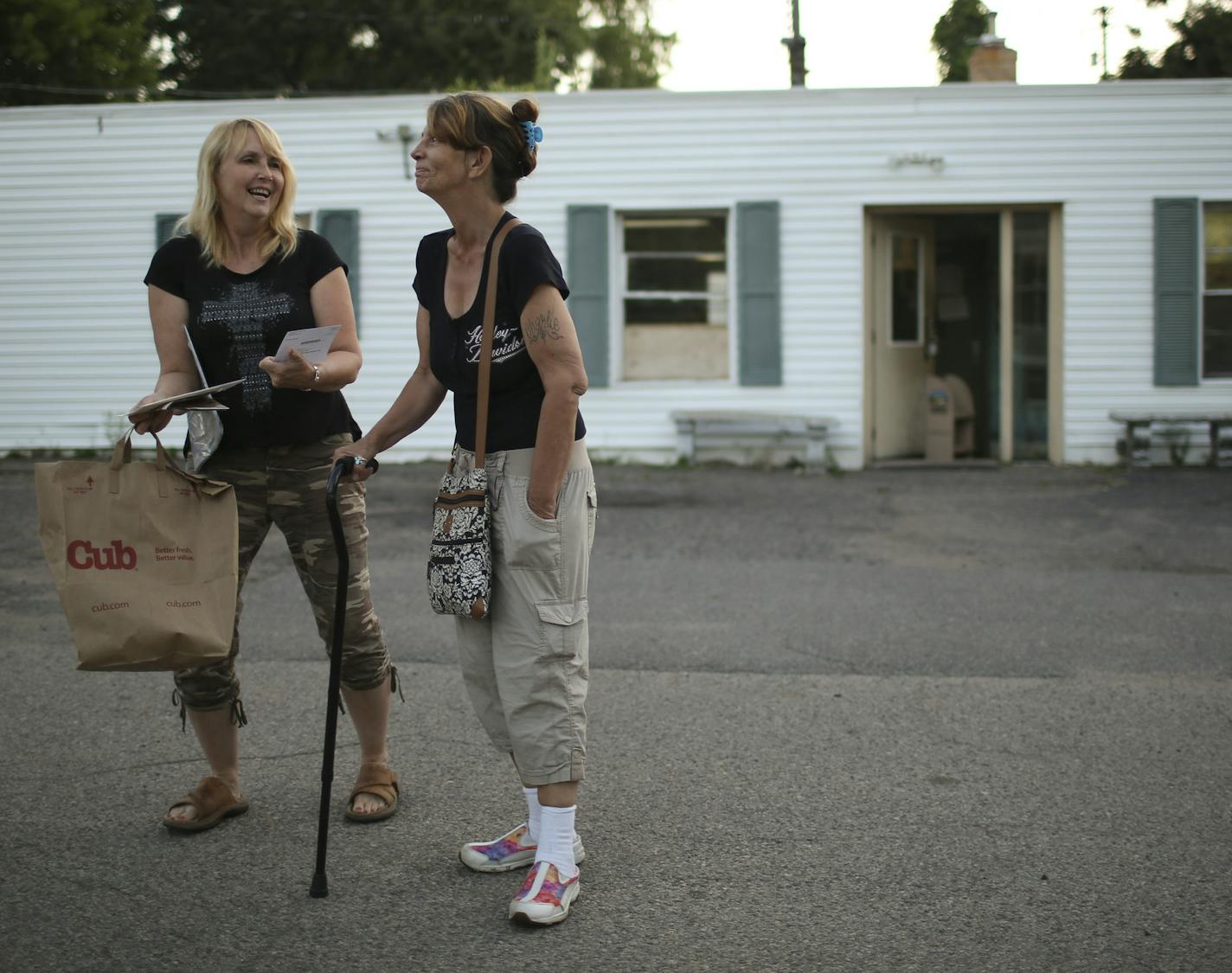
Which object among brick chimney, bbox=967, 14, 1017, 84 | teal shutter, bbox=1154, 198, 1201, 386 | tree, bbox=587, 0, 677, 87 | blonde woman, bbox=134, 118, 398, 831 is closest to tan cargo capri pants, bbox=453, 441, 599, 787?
blonde woman, bbox=134, 118, 398, 831

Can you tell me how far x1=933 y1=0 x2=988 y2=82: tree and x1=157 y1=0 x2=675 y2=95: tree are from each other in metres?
9.34

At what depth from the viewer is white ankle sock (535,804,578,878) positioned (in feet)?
11.1

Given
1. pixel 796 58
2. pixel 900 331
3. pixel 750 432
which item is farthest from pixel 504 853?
pixel 796 58

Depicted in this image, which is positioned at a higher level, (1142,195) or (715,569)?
(1142,195)

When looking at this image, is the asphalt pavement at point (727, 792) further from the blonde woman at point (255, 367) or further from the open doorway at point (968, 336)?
the open doorway at point (968, 336)

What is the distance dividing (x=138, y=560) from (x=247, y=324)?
2.48 ft

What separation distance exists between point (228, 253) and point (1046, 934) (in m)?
2.82

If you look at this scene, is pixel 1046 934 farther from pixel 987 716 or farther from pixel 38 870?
pixel 38 870

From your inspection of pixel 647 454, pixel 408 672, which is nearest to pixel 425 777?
pixel 408 672

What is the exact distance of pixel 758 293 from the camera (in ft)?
44.9

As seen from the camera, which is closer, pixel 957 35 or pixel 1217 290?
pixel 1217 290

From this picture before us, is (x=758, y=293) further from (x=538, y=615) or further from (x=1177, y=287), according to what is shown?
(x=538, y=615)

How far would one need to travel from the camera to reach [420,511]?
10852 millimetres

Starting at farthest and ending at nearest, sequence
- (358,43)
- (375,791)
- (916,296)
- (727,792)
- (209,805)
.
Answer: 1. (358,43)
2. (916,296)
3. (727,792)
4. (375,791)
5. (209,805)
